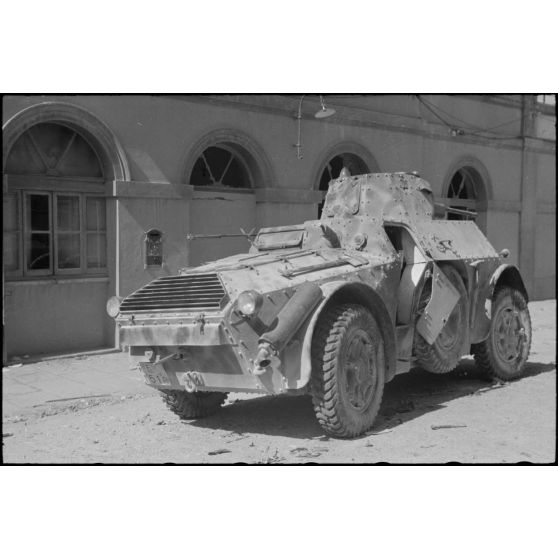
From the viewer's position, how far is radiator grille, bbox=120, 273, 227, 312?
18.8ft

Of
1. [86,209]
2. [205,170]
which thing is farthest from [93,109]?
[205,170]

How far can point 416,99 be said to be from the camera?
591 inches

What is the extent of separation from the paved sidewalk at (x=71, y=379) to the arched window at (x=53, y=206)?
129 centimetres

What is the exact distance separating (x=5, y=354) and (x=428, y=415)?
5508mm

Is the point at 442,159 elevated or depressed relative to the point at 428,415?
elevated

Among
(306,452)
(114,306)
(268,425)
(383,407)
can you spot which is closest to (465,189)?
(383,407)

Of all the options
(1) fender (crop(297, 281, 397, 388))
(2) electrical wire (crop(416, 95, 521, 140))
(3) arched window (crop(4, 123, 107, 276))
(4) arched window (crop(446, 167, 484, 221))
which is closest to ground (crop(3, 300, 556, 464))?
(1) fender (crop(297, 281, 397, 388))

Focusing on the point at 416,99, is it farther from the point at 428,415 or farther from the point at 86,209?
the point at 428,415

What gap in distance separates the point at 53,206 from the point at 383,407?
5.47 meters

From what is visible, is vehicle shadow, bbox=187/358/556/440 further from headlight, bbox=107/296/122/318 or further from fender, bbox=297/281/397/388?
headlight, bbox=107/296/122/318

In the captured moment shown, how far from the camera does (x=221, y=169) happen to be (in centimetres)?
1215

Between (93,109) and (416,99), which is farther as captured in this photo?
(416,99)

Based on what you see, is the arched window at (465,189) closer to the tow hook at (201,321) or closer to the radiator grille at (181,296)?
the radiator grille at (181,296)

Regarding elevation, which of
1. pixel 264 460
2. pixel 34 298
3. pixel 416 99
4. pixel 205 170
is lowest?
pixel 264 460
